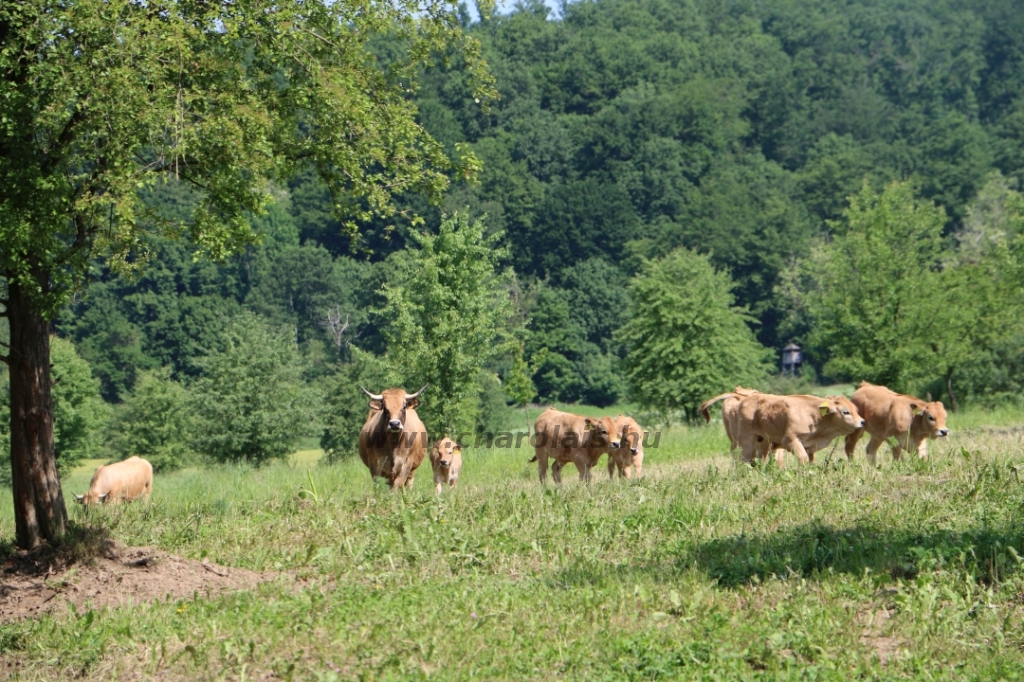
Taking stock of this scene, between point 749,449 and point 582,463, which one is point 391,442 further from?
point 749,449

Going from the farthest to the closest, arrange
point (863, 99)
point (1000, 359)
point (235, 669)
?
point (863, 99)
point (1000, 359)
point (235, 669)

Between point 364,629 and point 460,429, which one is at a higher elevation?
point 364,629

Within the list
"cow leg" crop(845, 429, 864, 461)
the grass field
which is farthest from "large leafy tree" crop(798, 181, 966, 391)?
the grass field

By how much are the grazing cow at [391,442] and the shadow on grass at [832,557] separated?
7355mm

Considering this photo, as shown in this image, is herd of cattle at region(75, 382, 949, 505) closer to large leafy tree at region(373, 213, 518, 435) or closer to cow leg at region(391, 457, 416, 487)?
cow leg at region(391, 457, 416, 487)

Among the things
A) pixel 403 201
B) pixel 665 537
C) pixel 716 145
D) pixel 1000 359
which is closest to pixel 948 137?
pixel 716 145

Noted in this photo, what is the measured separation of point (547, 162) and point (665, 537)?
129050 mm

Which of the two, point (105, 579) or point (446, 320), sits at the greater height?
point (446, 320)

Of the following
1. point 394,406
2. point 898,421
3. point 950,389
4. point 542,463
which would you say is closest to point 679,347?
point 950,389

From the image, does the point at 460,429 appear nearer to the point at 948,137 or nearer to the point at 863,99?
the point at 948,137

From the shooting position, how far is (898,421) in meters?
19.6

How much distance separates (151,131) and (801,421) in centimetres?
1059

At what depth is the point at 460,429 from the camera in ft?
153

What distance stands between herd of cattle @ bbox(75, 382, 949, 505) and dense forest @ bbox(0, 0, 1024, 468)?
349cm
